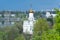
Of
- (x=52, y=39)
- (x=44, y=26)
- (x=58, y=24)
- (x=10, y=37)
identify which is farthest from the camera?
(x=10, y=37)

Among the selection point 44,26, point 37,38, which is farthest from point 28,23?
point 37,38

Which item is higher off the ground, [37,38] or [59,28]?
[59,28]

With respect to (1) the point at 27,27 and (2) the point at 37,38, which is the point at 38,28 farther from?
(1) the point at 27,27

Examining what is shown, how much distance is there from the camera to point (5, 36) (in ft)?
135

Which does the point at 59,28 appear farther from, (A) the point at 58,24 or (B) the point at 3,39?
(B) the point at 3,39

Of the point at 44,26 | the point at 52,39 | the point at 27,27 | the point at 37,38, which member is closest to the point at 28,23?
the point at 27,27

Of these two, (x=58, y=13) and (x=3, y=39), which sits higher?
(x=58, y=13)

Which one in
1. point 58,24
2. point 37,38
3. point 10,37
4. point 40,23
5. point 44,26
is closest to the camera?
point 58,24

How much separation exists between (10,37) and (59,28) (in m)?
30.6

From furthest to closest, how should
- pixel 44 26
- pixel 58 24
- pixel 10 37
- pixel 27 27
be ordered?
1. pixel 27 27
2. pixel 10 37
3. pixel 44 26
4. pixel 58 24

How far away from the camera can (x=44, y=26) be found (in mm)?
37594

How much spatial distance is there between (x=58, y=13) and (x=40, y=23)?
26.8 m

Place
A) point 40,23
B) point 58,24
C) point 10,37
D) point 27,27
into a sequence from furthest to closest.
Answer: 1. point 27,27
2. point 10,37
3. point 40,23
4. point 58,24

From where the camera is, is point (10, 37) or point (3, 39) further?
point (10, 37)
